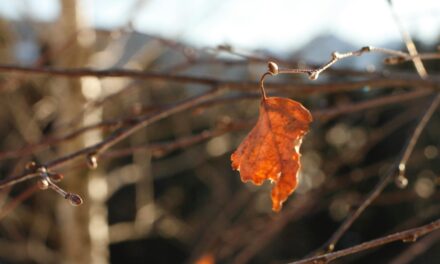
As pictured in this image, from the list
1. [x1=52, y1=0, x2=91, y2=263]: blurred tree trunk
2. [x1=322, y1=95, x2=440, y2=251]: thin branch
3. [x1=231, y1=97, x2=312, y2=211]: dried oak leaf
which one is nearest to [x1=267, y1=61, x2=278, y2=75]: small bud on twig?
[x1=231, y1=97, x2=312, y2=211]: dried oak leaf

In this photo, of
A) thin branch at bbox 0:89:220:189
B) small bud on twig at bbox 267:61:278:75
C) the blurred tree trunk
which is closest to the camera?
small bud on twig at bbox 267:61:278:75

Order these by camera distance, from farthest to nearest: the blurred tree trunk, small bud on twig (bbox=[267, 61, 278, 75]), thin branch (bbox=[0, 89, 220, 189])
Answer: the blurred tree trunk < thin branch (bbox=[0, 89, 220, 189]) < small bud on twig (bbox=[267, 61, 278, 75])

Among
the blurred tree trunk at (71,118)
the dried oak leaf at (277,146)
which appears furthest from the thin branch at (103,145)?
the blurred tree trunk at (71,118)

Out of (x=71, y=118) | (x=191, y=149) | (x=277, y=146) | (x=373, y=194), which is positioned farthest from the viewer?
(x=191, y=149)

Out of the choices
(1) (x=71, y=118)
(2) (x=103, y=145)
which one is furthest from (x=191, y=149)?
(2) (x=103, y=145)

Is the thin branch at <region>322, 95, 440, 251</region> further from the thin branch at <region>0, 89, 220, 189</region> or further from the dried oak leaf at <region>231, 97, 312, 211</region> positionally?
the thin branch at <region>0, 89, 220, 189</region>

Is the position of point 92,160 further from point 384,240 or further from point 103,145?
point 384,240

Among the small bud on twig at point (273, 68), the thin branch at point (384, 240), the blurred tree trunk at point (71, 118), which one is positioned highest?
the blurred tree trunk at point (71, 118)

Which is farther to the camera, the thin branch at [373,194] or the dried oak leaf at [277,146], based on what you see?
the thin branch at [373,194]

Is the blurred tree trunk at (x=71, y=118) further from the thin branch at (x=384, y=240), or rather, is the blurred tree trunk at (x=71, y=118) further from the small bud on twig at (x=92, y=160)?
the thin branch at (x=384, y=240)
